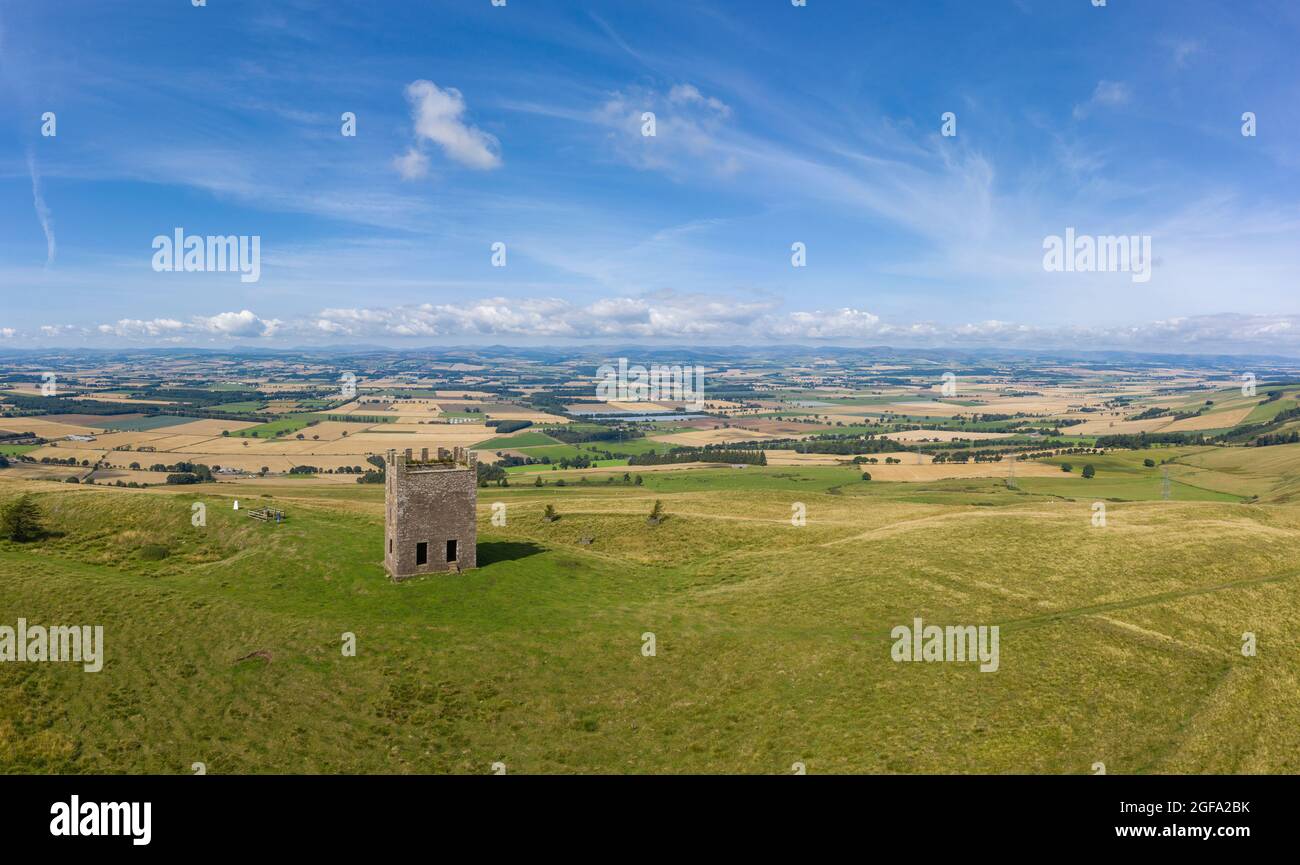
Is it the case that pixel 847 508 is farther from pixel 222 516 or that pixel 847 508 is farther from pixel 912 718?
pixel 222 516

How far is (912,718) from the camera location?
28.4 meters

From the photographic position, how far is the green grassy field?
2556 cm

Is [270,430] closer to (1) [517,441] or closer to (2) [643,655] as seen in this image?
(1) [517,441]

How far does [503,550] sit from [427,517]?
31.3 feet

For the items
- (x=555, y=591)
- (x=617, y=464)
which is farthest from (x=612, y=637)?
(x=617, y=464)

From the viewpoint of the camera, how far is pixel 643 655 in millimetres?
35188

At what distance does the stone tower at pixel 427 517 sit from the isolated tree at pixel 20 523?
85.5 feet

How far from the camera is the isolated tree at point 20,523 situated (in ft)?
146
